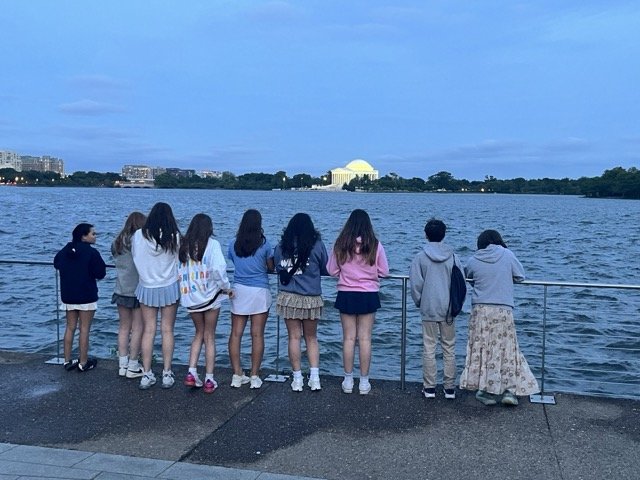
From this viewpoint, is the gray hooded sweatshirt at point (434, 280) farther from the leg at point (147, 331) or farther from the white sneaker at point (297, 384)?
the leg at point (147, 331)

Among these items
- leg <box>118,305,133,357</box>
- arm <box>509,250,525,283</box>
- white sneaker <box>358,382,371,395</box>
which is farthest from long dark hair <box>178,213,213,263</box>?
arm <box>509,250,525,283</box>

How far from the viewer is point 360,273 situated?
21.2 ft

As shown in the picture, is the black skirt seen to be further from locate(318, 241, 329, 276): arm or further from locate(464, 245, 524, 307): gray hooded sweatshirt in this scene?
locate(464, 245, 524, 307): gray hooded sweatshirt

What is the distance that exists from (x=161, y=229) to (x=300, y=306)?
1487mm

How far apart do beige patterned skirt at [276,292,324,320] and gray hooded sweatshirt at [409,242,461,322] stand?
92 cm

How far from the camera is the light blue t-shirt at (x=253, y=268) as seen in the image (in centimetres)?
659

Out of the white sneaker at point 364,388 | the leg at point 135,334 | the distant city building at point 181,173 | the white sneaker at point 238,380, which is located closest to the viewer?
the white sneaker at point 364,388

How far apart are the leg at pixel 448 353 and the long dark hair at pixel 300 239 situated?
4.63ft

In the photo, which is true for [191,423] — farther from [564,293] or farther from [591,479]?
[564,293]

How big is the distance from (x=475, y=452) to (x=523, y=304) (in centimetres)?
1250

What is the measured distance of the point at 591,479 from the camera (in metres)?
4.75

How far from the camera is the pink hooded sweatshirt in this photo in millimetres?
6457

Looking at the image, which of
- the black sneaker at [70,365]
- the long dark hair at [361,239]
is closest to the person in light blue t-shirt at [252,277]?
the long dark hair at [361,239]

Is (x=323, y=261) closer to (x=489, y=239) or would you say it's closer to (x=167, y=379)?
(x=489, y=239)
